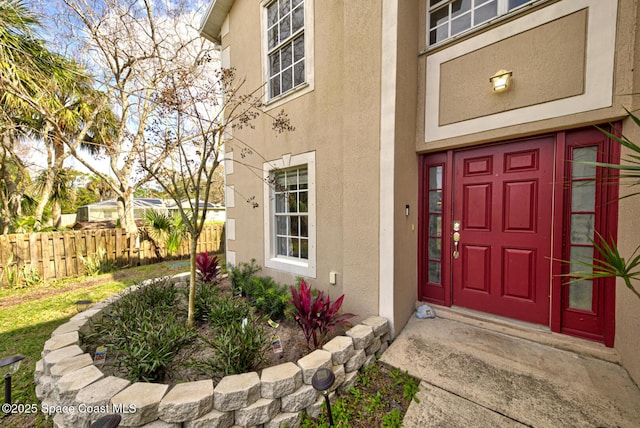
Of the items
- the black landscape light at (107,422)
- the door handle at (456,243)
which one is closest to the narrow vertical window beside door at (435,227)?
the door handle at (456,243)

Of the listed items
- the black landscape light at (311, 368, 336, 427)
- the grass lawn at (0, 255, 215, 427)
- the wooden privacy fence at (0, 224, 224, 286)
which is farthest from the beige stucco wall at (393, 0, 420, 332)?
the wooden privacy fence at (0, 224, 224, 286)

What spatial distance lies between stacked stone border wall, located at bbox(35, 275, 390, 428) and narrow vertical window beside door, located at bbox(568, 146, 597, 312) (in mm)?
2465

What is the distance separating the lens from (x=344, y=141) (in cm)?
326

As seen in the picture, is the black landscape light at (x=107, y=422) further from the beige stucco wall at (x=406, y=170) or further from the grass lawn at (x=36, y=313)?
the beige stucco wall at (x=406, y=170)

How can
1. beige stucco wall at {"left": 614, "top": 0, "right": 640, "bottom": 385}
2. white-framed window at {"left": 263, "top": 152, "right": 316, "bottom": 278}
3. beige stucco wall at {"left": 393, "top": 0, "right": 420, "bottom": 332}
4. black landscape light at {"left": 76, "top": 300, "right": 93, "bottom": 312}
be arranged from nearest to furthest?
1. beige stucco wall at {"left": 614, "top": 0, "right": 640, "bottom": 385}
2. beige stucco wall at {"left": 393, "top": 0, "right": 420, "bottom": 332}
3. white-framed window at {"left": 263, "top": 152, "right": 316, "bottom": 278}
4. black landscape light at {"left": 76, "top": 300, "right": 93, "bottom": 312}

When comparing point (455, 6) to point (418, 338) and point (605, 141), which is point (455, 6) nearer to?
point (605, 141)

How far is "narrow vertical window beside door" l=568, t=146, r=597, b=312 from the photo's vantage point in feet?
8.02

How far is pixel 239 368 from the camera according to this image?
7.23ft

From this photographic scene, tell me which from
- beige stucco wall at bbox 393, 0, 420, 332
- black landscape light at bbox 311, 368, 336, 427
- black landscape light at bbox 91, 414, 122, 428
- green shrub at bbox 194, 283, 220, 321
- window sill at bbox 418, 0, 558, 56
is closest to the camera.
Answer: black landscape light at bbox 91, 414, 122, 428

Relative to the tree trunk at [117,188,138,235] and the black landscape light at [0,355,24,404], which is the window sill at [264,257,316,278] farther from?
the tree trunk at [117,188,138,235]

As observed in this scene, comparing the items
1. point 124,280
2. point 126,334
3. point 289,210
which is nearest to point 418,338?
point 289,210

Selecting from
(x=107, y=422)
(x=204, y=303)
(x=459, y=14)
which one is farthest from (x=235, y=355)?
(x=459, y=14)

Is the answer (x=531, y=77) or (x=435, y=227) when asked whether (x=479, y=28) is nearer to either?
(x=531, y=77)

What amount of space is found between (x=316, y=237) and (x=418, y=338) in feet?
6.16
